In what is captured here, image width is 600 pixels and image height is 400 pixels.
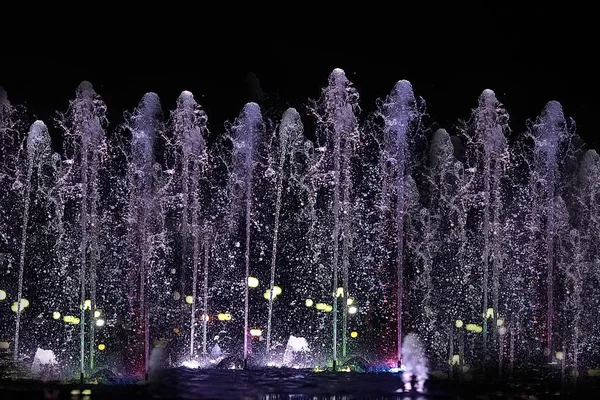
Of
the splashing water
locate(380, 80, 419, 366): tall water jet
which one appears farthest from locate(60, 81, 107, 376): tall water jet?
locate(380, 80, 419, 366): tall water jet

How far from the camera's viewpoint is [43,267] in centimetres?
2928

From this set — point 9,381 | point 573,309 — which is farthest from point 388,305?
point 9,381

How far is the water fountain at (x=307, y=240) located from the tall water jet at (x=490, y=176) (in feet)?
0.21

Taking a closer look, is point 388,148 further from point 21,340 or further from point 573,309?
point 21,340

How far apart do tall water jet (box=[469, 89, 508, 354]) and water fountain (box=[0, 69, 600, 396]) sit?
64 mm

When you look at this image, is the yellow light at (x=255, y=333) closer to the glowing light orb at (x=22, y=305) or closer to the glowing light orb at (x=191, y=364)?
the glowing light orb at (x=191, y=364)

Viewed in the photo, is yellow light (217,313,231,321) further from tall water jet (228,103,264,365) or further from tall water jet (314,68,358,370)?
tall water jet (314,68,358,370)

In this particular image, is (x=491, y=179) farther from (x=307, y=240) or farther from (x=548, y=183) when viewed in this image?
(x=307, y=240)

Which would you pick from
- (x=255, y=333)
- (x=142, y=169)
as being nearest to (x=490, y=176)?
(x=255, y=333)

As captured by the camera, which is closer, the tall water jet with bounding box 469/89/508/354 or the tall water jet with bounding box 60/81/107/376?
the tall water jet with bounding box 60/81/107/376

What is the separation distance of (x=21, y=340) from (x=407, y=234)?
12469 millimetres

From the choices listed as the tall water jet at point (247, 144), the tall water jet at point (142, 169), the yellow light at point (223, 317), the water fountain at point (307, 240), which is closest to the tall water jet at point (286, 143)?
the water fountain at point (307, 240)

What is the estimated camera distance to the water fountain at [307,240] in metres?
21.2

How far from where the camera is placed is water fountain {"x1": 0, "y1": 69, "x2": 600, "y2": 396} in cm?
2125
